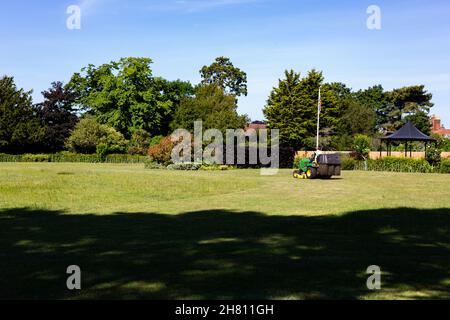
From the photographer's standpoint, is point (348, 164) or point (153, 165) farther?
point (153, 165)

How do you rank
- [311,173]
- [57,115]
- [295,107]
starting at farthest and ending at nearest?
1. [57,115]
2. [295,107]
3. [311,173]

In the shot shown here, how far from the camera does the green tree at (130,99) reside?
227ft

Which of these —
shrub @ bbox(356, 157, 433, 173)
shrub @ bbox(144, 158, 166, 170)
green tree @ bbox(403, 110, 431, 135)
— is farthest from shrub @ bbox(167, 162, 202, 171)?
green tree @ bbox(403, 110, 431, 135)

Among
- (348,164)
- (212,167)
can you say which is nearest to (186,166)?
(212,167)

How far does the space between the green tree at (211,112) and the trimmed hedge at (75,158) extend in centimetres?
920

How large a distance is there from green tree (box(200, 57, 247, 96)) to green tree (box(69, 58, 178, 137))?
19469mm

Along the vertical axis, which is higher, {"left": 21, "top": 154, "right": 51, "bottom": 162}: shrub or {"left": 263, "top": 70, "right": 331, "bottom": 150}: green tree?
{"left": 263, "top": 70, "right": 331, "bottom": 150}: green tree

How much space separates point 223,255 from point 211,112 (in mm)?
44751

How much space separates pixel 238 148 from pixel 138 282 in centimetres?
4210

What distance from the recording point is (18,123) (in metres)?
66.2

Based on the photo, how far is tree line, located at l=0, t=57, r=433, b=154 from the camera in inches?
2310

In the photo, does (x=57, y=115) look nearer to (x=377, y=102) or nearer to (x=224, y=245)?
(x=377, y=102)

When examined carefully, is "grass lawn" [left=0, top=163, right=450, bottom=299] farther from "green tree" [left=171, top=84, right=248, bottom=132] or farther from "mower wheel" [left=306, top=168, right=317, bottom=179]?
"green tree" [left=171, top=84, right=248, bottom=132]
